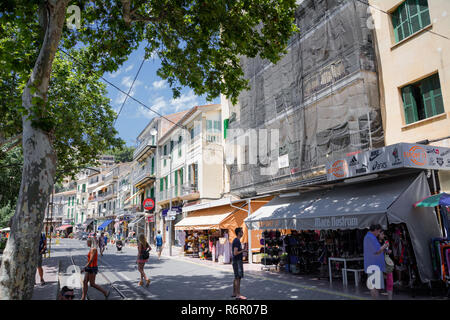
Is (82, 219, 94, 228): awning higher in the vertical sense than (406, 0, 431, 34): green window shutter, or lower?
lower

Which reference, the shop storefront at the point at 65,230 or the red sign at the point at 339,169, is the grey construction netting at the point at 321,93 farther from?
the shop storefront at the point at 65,230

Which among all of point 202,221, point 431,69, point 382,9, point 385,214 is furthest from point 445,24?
point 202,221

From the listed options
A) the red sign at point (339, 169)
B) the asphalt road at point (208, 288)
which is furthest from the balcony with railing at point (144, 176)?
the red sign at point (339, 169)

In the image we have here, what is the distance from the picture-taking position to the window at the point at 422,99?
404 inches

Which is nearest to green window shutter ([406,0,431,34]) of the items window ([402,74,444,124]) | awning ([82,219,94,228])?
window ([402,74,444,124])

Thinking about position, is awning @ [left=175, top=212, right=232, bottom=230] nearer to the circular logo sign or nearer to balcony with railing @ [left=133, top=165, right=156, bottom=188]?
the circular logo sign

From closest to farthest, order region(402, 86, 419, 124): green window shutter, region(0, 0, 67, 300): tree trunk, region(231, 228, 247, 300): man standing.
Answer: region(0, 0, 67, 300): tree trunk, region(231, 228, 247, 300): man standing, region(402, 86, 419, 124): green window shutter

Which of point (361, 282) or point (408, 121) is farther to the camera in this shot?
point (408, 121)

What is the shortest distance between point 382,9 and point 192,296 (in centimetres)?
1155

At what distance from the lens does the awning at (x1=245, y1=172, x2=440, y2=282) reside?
8352 millimetres

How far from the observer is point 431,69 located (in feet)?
33.9

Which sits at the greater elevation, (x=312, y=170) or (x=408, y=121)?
(x=408, y=121)

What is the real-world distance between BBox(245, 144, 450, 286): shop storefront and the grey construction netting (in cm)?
184
